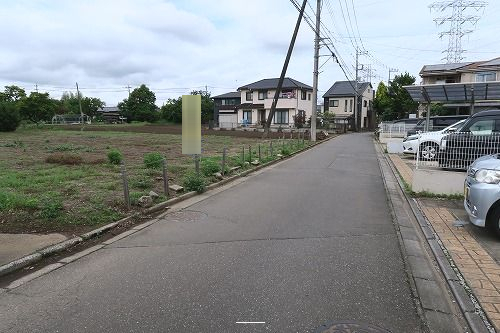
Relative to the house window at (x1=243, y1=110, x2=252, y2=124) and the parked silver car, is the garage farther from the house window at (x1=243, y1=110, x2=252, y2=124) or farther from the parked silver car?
the parked silver car

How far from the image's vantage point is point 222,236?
20.5 ft

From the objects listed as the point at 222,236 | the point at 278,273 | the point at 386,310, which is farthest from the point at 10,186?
the point at 386,310

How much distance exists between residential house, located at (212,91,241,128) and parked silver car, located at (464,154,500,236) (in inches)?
2119

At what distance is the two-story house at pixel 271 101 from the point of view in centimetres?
5203

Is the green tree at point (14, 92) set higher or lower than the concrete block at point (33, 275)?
higher

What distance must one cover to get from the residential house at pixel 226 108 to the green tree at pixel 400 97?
22996 mm

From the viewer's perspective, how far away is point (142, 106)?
7006 centimetres

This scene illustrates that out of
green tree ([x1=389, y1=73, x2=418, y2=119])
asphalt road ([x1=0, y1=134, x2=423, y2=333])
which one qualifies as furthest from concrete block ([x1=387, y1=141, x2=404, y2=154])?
green tree ([x1=389, y1=73, x2=418, y2=119])

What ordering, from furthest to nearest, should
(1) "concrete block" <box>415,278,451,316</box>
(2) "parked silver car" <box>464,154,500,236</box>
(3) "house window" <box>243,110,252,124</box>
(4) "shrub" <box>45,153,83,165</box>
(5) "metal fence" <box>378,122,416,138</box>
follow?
(3) "house window" <box>243,110,252,124</box>, (5) "metal fence" <box>378,122,416,138</box>, (4) "shrub" <box>45,153,83,165</box>, (2) "parked silver car" <box>464,154,500,236</box>, (1) "concrete block" <box>415,278,451,316</box>

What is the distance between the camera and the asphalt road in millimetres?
3602

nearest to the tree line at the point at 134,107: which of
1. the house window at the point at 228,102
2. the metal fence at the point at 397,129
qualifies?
the house window at the point at 228,102

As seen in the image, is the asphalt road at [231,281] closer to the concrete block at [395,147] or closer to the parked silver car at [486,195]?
the parked silver car at [486,195]

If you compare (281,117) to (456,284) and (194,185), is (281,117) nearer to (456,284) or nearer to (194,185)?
(194,185)

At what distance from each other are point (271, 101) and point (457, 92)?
133ft
